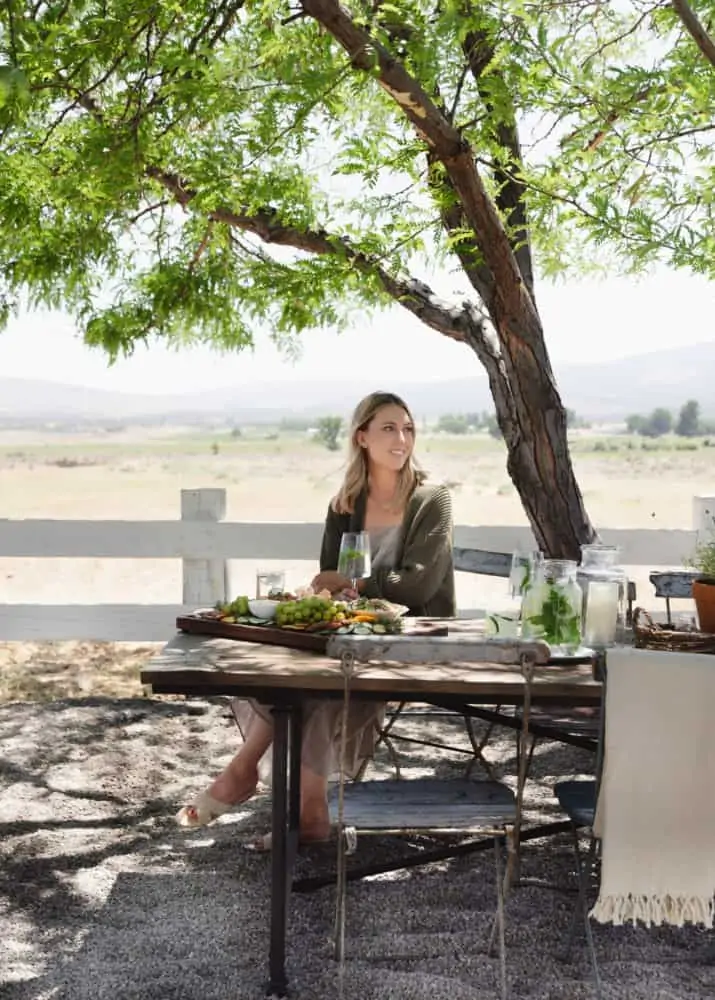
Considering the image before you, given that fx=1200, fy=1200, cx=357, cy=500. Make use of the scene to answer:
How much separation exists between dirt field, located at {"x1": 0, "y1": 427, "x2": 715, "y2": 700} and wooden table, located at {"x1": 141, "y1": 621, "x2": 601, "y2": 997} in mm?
21970

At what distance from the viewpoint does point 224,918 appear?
126 inches

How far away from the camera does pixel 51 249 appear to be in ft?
14.3

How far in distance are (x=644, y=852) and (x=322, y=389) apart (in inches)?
2225

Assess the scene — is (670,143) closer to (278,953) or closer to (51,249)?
(51,249)

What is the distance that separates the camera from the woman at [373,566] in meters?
3.63

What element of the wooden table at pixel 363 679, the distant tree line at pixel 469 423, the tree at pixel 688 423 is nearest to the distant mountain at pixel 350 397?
the distant tree line at pixel 469 423

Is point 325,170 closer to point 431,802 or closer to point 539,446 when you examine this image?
point 539,446

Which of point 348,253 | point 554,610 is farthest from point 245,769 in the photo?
point 348,253

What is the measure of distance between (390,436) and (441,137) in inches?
40.4

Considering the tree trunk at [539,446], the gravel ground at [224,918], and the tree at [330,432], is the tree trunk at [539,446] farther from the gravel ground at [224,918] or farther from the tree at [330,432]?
the tree at [330,432]

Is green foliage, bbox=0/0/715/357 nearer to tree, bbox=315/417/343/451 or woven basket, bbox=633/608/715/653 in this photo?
woven basket, bbox=633/608/715/653

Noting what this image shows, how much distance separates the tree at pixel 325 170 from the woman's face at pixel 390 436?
45cm

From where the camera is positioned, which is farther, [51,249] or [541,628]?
[51,249]

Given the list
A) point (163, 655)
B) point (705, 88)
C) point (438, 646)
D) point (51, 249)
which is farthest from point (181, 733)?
point (705, 88)
